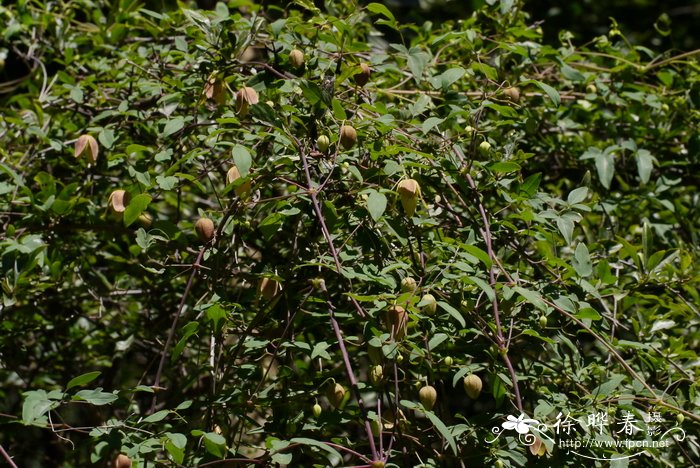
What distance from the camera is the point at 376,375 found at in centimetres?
116

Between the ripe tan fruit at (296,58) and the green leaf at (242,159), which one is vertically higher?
the ripe tan fruit at (296,58)

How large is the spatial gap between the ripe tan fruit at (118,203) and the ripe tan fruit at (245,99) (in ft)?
0.82

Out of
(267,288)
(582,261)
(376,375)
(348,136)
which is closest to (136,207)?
(267,288)

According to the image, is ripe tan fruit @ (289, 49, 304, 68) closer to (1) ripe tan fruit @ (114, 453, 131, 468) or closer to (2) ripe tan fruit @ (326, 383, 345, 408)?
(2) ripe tan fruit @ (326, 383, 345, 408)

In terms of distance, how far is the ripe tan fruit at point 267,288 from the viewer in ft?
3.90

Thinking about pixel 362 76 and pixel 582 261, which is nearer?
pixel 582 261

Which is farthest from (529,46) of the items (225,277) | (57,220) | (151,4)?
(151,4)

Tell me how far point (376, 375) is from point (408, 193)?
270 mm

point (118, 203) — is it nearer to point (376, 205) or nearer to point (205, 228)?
point (205, 228)

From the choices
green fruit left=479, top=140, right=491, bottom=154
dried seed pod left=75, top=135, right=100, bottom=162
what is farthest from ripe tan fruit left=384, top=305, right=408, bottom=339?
dried seed pod left=75, top=135, right=100, bottom=162

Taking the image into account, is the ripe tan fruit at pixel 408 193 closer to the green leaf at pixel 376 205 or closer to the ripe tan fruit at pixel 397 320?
the green leaf at pixel 376 205

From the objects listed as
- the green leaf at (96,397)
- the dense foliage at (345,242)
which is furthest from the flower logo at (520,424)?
the green leaf at (96,397)

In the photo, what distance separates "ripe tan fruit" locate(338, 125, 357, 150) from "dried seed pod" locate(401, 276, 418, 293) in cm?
23

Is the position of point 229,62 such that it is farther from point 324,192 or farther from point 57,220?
point 57,220
